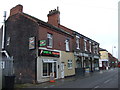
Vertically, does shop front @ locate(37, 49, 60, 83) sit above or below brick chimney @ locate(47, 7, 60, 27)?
below

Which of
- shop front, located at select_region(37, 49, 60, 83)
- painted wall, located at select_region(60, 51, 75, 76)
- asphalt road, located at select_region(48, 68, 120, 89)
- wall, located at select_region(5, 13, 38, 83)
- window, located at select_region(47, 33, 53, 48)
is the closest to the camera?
asphalt road, located at select_region(48, 68, 120, 89)

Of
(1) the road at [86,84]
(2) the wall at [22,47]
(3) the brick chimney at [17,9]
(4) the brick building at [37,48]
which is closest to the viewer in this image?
(1) the road at [86,84]

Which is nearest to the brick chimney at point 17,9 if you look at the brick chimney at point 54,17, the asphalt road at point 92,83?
the brick chimney at point 54,17

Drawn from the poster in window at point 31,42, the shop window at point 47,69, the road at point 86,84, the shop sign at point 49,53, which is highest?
the poster in window at point 31,42

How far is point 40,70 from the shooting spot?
16.6m

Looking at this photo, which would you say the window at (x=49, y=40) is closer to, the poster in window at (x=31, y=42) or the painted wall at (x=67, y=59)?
the poster in window at (x=31, y=42)

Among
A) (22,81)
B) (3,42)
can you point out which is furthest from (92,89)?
(3,42)

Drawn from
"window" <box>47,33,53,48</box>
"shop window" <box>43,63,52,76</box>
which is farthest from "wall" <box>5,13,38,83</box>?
Result: "window" <box>47,33,53,48</box>

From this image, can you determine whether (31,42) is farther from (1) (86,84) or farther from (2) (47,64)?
(1) (86,84)

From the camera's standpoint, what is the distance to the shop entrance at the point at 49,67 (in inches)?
690

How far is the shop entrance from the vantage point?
1754 cm

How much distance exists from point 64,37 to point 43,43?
22.4 feet

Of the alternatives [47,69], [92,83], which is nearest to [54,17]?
[47,69]

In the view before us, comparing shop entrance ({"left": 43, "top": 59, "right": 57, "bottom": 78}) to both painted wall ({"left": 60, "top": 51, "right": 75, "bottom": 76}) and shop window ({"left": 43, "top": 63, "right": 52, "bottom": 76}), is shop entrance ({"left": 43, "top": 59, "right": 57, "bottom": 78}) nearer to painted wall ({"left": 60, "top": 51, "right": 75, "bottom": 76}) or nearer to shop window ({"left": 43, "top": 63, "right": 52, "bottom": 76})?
shop window ({"left": 43, "top": 63, "right": 52, "bottom": 76})
